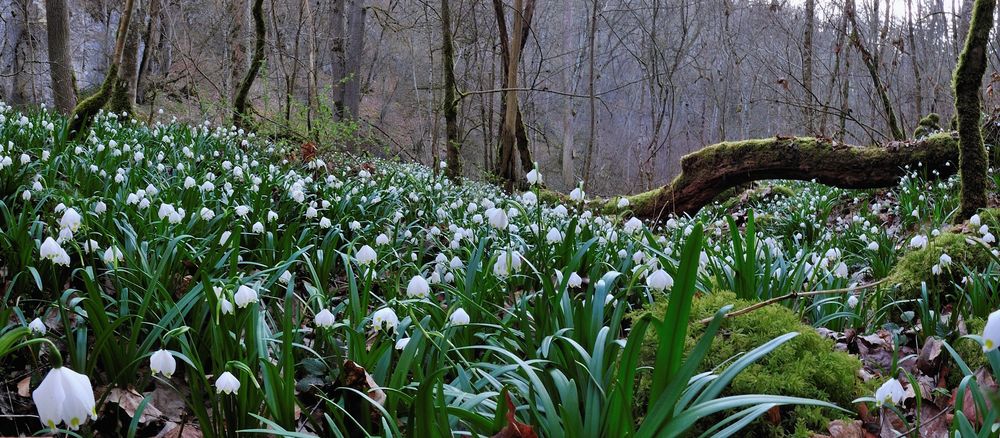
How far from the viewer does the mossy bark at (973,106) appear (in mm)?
4293

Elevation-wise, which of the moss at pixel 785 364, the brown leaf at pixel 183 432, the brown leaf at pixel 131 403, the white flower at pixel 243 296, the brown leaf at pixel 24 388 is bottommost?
the brown leaf at pixel 183 432

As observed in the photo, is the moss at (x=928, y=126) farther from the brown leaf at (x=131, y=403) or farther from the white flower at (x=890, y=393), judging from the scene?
the brown leaf at (x=131, y=403)

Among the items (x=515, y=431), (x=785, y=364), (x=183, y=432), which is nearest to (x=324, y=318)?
(x=183, y=432)

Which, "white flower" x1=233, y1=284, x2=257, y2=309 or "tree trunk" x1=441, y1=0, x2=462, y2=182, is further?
"tree trunk" x1=441, y1=0, x2=462, y2=182

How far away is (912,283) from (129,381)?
12.3 feet

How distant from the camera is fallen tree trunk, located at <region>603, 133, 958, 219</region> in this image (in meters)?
7.19

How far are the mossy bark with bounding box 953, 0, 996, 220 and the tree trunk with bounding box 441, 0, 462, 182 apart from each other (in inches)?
229

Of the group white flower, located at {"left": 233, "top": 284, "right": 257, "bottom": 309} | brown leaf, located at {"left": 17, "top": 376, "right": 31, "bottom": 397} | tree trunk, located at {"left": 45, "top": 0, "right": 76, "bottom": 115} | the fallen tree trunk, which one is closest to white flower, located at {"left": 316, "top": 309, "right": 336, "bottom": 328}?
white flower, located at {"left": 233, "top": 284, "right": 257, "bottom": 309}

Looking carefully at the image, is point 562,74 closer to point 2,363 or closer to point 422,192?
point 422,192

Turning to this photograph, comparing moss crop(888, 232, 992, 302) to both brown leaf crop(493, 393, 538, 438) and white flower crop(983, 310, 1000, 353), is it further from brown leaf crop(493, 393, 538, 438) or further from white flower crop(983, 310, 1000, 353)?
brown leaf crop(493, 393, 538, 438)

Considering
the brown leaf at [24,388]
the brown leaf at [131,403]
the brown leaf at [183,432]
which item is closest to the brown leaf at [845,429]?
the brown leaf at [183,432]

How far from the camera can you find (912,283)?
11.2 ft

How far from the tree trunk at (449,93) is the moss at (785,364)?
23.2 ft

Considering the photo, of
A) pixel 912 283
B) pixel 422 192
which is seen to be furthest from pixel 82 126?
pixel 912 283
